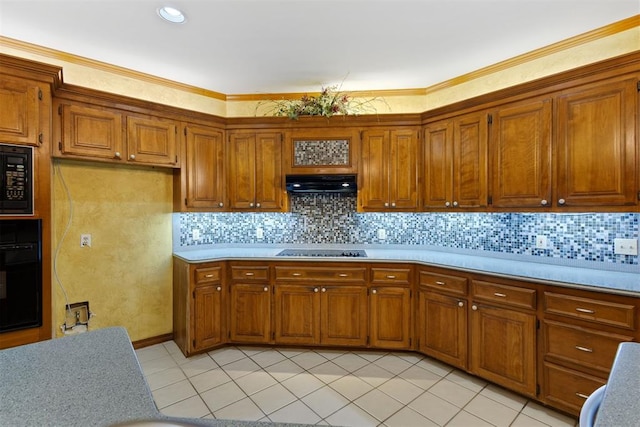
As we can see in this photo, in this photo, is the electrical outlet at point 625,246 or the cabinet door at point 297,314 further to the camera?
the cabinet door at point 297,314

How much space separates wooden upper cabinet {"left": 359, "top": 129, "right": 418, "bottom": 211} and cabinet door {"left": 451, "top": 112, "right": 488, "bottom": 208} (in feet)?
1.33

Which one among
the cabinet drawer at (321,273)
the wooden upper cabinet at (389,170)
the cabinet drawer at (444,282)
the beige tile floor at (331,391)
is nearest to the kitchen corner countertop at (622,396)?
the beige tile floor at (331,391)

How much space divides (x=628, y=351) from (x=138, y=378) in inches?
61.7

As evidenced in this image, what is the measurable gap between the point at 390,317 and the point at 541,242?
1.50 meters

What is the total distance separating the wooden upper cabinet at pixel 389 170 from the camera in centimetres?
307

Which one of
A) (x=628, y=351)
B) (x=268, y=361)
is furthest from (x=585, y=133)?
(x=268, y=361)

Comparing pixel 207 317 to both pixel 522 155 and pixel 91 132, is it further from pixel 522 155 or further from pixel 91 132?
pixel 522 155

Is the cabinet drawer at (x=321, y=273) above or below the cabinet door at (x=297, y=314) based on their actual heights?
above

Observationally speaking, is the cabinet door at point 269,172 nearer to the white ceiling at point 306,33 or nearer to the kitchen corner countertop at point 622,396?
the white ceiling at point 306,33

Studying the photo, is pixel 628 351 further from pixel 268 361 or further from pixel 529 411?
pixel 268 361

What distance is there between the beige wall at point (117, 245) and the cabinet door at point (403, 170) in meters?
2.45

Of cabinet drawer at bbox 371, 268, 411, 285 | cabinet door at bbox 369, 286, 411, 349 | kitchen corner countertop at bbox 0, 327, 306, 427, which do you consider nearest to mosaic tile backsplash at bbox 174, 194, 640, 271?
cabinet drawer at bbox 371, 268, 411, 285

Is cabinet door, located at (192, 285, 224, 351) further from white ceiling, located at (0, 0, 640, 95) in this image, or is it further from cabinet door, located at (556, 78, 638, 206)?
cabinet door, located at (556, 78, 638, 206)

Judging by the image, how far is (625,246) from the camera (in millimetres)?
2154
